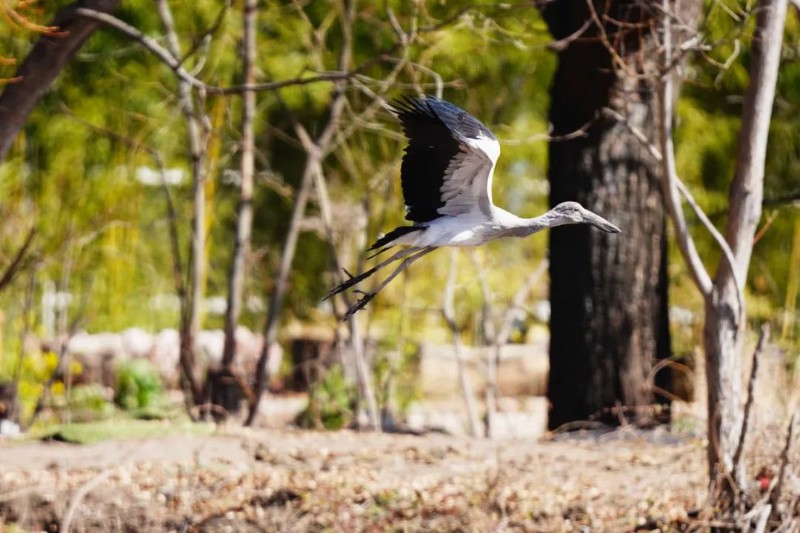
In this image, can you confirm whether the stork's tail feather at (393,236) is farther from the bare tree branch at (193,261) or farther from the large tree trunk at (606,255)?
the bare tree branch at (193,261)

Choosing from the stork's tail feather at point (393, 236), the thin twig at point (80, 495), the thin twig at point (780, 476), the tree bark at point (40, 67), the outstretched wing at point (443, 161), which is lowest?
the thin twig at point (80, 495)

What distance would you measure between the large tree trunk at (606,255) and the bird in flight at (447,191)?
290cm

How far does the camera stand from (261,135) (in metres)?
12.9

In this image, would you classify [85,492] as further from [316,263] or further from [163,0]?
[316,263]

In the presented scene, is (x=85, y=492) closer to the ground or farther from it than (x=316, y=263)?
closer to the ground

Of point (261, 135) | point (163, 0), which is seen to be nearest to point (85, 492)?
point (163, 0)

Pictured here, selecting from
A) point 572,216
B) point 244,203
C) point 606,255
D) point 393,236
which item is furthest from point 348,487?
point 244,203

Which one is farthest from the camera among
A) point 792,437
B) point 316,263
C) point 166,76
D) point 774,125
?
point 316,263

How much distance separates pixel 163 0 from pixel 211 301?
25.4ft

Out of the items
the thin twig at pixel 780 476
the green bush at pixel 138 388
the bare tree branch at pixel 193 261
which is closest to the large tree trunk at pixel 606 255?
the thin twig at pixel 780 476

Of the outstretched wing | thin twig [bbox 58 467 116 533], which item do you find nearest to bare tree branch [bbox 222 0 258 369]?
thin twig [bbox 58 467 116 533]

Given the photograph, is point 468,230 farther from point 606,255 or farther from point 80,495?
point 606,255

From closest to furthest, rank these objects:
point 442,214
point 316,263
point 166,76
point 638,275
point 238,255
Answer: point 442,214 < point 638,275 < point 238,255 < point 166,76 < point 316,263

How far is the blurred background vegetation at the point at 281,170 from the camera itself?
981 cm
